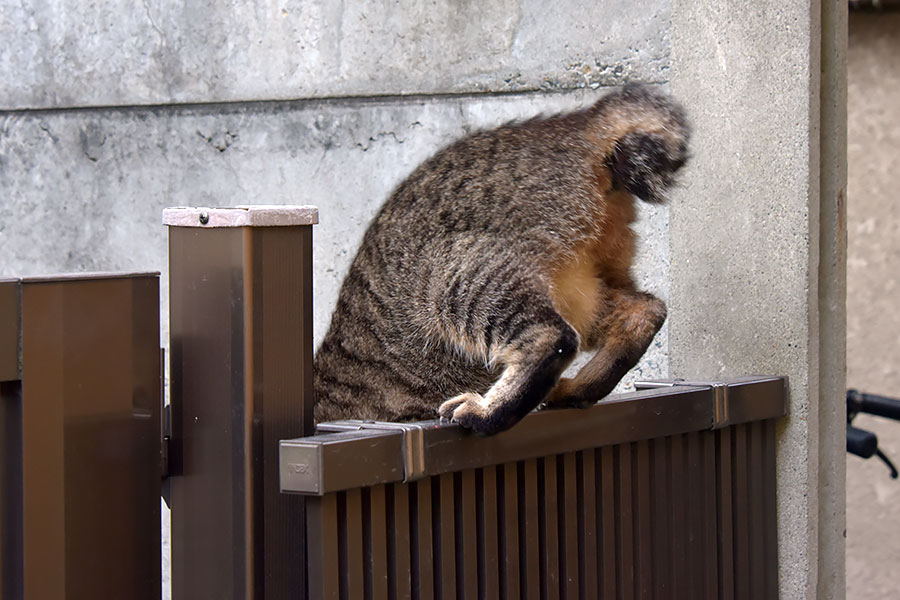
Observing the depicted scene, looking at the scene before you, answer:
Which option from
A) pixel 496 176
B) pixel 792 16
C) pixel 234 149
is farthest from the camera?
pixel 234 149

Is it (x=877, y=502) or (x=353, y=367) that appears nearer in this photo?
(x=353, y=367)

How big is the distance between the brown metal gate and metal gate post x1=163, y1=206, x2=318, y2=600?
11cm

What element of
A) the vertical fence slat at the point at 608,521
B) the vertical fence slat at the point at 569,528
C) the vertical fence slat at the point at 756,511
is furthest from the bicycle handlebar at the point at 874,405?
the vertical fence slat at the point at 569,528

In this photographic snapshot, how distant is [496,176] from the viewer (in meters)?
2.12

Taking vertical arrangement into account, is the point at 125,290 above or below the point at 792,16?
below

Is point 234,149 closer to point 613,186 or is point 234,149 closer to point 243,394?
point 613,186

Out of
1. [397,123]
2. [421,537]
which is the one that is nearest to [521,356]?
[421,537]

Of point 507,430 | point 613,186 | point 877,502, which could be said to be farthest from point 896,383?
point 507,430

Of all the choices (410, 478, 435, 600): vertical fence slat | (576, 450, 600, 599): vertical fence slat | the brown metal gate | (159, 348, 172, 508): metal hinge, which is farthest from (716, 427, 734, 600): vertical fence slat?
(159, 348, 172, 508): metal hinge

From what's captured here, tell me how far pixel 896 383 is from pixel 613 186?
7.58 feet

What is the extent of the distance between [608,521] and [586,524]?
6 cm

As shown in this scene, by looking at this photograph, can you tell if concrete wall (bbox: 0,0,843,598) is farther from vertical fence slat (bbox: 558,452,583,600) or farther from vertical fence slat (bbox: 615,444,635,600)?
vertical fence slat (bbox: 558,452,583,600)

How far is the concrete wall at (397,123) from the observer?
2332 millimetres

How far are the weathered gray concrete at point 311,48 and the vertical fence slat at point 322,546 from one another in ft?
4.82
